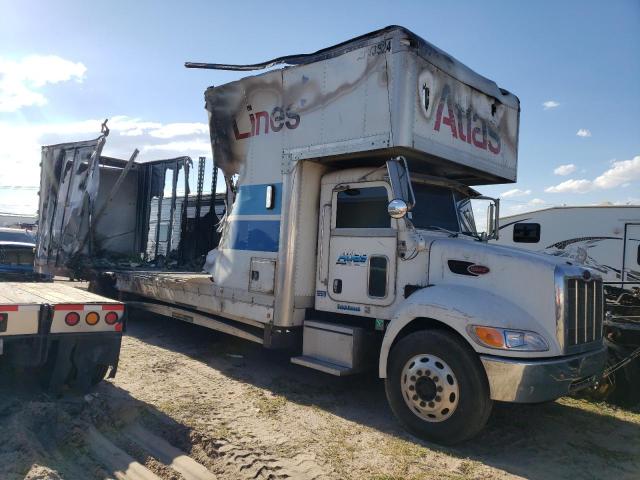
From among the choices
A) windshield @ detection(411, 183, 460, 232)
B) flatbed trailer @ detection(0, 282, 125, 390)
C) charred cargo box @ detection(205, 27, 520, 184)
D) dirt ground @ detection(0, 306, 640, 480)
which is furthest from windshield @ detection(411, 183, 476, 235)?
flatbed trailer @ detection(0, 282, 125, 390)

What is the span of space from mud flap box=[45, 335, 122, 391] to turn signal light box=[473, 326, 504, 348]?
337cm

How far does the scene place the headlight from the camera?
4242mm

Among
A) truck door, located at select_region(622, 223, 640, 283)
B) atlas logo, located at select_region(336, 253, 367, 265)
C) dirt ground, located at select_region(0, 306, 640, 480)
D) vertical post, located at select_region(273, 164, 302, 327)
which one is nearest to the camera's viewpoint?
dirt ground, located at select_region(0, 306, 640, 480)

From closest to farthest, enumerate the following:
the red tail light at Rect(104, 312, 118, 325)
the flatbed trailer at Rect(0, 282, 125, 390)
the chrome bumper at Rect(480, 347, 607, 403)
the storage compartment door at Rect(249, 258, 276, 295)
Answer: the chrome bumper at Rect(480, 347, 607, 403) → the flatbed trailer at Rect(0, 282, 125, 390) → the red tail light at Rect(104, 312, 118, 325) → the storage compartment door at Rect(249, 258, 276, 295)

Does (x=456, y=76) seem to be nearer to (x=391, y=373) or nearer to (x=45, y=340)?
(x=391, y=373)

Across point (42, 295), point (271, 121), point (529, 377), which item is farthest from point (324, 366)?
point (271, 121)

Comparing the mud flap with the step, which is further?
the step

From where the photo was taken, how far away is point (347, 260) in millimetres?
5770

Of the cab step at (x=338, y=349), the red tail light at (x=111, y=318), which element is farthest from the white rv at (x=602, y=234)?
the red tail light at (x=111, y=318)

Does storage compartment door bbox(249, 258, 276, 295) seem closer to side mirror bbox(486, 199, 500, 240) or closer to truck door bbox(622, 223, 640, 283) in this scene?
side mirror bbox(486, 199, 500, 240)

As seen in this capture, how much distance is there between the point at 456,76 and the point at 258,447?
4223 mm

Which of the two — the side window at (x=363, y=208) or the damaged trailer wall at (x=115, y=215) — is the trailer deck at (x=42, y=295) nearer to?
the side window at (x=363, y=208)

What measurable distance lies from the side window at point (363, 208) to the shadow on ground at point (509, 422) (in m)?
1.96

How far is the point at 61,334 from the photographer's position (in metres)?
4.60
